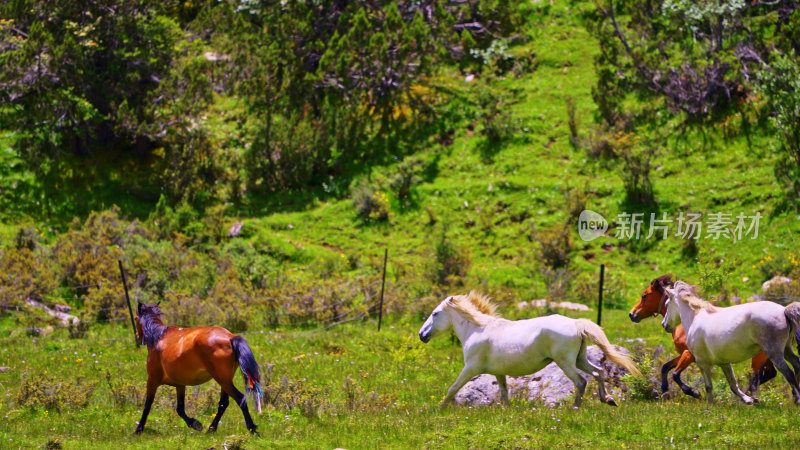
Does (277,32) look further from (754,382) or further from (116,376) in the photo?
(754,382)

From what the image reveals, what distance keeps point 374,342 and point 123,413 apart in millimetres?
6888

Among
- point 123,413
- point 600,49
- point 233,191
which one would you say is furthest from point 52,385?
point 600,49

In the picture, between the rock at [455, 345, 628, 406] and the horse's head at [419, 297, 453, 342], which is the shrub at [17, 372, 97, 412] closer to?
the horse's head at [419, 297, 453, 342]

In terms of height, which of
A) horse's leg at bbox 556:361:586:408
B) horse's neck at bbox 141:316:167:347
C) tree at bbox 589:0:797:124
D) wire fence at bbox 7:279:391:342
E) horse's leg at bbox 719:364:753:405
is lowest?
wire fence at bbox 7:279:391:342

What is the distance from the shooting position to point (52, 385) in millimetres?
14258

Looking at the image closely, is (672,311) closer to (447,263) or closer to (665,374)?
(665,374)

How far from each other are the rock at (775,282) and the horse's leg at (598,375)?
11.4m

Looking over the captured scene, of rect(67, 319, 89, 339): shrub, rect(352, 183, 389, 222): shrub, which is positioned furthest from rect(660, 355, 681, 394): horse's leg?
rect(352, 183, 389, 222): shrub

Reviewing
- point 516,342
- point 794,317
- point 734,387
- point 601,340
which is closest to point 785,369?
point 794,317

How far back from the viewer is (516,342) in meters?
12.8

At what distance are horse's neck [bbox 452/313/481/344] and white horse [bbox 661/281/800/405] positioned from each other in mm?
3396

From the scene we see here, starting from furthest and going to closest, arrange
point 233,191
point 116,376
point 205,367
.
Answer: point 233,191
point 116,376
point 205,367

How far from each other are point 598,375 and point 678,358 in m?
2.12

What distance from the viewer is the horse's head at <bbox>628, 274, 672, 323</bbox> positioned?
47.0 ft
